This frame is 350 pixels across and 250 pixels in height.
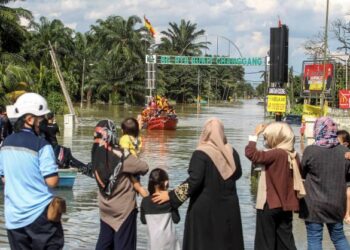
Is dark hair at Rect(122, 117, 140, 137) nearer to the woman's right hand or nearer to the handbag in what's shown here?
the woman's right hand

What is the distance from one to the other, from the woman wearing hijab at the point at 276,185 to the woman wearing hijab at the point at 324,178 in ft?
0.68

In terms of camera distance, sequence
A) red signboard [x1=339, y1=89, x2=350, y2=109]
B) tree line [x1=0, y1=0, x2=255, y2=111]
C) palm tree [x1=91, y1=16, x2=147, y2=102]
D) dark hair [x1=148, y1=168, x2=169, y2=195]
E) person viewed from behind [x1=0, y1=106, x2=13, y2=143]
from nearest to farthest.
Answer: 1. dark hair [x1=148, y1=168, x2=169, y2=195]
2. person viewed from behind [x1=0, y1=106, x2=13, y2=143]
3. red signboard [x1=339, y1=89, x2=350, y2=109]
4. tree line [x1=0, y1=0, x2=255, y2=111]
5. palm tree [x1=91, y1=16, x2=147, y2=102]

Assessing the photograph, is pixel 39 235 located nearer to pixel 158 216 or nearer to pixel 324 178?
pixel 158 216

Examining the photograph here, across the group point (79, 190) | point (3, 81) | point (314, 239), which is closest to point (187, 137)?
point (3, 81)

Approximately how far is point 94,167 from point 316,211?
2.21 meters

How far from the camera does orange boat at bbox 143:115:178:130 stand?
3597 cm

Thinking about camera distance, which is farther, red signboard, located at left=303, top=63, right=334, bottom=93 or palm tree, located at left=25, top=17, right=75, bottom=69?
palm tree, located at left=25, top=17, right=75, bottom=69

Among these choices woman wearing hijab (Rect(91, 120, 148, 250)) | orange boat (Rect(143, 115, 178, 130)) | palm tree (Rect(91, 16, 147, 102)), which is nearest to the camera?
woman wearing hijab (Rect(91, 120, 148, 250))

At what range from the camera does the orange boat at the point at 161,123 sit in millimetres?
35969

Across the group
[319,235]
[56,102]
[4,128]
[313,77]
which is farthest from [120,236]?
[56,102]

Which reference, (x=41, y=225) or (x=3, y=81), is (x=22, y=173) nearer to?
(x=41, y=225)

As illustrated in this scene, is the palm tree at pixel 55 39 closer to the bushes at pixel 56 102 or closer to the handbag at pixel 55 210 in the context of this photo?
the bushes at pixel 56 102

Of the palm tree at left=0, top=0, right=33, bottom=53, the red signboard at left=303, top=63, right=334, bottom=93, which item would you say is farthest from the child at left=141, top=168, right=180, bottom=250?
the palm tree at left=0, top=0, right=33, bottom=53

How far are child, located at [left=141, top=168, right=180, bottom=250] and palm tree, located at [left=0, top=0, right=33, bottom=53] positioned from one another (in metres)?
36.8
